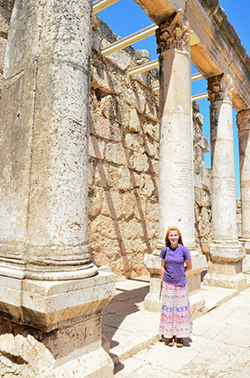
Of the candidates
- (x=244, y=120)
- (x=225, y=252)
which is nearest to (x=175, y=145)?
(x=225, y=252)

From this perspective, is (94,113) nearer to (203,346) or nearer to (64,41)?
(64,41)

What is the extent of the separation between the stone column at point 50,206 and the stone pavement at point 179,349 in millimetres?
570

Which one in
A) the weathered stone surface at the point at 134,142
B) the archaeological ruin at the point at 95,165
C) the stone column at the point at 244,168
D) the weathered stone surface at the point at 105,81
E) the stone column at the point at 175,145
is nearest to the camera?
the archaeological ruin at the point at 95,165

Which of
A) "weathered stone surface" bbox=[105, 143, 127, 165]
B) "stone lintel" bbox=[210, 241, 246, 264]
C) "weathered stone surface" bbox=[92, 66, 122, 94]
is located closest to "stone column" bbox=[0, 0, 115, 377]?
"weathered stone surface" bbox=[92, 66, 122, 94]

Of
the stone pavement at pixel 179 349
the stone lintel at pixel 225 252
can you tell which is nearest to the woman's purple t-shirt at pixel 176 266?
the stone pavement at pixel 179 349

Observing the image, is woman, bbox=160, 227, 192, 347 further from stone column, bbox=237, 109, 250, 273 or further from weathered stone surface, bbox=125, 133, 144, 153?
stone column, bbox=237, 109, 250, 273

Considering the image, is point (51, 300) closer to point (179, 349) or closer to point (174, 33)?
point (179, 349)

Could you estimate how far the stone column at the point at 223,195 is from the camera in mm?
5945

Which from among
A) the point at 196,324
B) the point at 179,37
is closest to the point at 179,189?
the point at 196,324

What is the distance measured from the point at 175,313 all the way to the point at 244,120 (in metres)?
6.38

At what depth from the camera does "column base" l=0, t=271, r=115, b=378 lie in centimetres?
191

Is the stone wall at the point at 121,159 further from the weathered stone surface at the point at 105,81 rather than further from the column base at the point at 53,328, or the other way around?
the column base at the point at 53,328

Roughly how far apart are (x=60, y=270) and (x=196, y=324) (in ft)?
8.30

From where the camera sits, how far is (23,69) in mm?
2441
